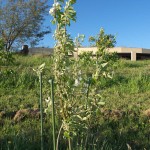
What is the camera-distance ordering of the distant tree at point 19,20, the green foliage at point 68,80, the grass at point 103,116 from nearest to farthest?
the green foliage at point 68,80 < the grass at point 103,116 < the distant tree at point 19,20

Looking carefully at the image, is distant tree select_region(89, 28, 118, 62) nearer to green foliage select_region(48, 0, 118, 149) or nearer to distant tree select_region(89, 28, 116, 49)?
distant tree select_region(89, 28, 116, 49)

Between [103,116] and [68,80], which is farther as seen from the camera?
[103,116]

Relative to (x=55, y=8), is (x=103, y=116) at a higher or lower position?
lower

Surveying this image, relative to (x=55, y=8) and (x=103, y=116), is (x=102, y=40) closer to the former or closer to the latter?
(x=103, y=116)

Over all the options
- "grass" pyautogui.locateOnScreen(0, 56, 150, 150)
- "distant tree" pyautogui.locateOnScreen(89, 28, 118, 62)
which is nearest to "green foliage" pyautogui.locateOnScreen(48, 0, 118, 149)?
"grass" pyautogui.locateOnScreen(0, 56, 150, 150)

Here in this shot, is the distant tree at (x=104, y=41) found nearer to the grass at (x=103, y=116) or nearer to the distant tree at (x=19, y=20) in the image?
the grass at (x=103, y=116)

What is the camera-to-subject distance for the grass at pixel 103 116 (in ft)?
14.3

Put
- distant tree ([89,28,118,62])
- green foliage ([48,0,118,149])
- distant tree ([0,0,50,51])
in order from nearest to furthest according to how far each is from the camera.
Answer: green foliage ([48,0,118,149]), distant tree ([89,28,118,62]), distant tree ([0,0,50,51])

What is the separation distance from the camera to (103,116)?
5.98 metres

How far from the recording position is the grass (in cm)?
435

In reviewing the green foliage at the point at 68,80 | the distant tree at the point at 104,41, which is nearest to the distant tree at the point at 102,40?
the distant tree at the point at 104,41

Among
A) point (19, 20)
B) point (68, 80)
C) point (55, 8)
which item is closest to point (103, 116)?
point (68, 80)

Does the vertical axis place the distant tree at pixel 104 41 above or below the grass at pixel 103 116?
above

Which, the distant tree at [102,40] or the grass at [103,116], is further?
the distant tree at [102,40]
